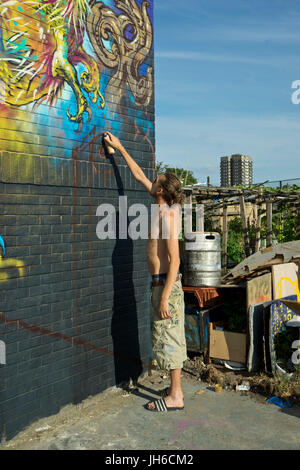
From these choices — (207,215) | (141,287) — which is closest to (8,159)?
(141,287)

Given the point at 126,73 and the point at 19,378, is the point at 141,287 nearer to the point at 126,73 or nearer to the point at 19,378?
the point at 19,378

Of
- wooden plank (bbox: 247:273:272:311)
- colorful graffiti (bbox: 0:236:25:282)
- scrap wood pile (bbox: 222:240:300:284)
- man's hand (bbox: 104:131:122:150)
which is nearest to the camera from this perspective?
colorful graffiti (bbox: 0:236:25:282)

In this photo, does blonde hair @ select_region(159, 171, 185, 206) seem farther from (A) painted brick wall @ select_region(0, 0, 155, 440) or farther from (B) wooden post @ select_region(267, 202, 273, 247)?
(B) wooden post @ select_region(267, 202, 273, 247)

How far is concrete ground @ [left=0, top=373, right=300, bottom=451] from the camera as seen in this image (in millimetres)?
3770

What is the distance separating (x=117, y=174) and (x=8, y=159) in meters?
1.52

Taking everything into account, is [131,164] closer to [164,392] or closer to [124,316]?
[124,316]

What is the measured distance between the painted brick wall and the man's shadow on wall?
2cm

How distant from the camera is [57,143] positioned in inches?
167

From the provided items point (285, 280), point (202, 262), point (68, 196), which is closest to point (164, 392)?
point (202, 262)

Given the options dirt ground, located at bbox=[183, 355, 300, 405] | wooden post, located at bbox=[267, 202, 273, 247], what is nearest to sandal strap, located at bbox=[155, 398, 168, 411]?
dirt ground, located at bbox=[183, 355, 300, 405]

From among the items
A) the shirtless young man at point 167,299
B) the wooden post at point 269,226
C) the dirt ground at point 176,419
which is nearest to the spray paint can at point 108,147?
the shirtless young man at point 167,299

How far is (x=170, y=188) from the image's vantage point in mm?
4531

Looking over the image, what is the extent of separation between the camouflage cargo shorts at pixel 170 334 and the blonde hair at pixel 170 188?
86 centimetres
